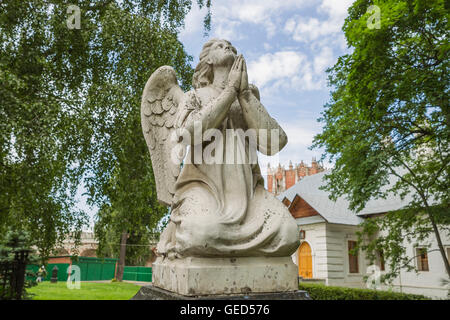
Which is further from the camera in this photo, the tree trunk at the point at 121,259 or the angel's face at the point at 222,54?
the tree trunk at the point at 121,259

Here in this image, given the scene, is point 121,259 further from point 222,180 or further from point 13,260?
point 222,180

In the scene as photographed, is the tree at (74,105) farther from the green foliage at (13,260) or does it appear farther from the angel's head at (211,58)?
the angel's head at (211,58)

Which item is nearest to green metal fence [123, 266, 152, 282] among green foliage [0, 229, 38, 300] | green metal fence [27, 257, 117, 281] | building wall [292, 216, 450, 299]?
green metal fence [27, 257, 117, 281]

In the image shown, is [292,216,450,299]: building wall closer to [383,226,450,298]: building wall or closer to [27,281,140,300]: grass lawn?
[383,226,450,298]: building wall

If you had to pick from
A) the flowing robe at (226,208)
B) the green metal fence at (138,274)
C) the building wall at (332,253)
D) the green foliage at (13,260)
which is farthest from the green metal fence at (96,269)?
the flowing robe at (226,208)

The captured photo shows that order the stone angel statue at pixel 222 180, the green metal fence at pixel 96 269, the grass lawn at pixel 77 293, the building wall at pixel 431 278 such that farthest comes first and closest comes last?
the green metal fence at pixel 96 269 < the building wall at pixel 431 278 < the grass lawn at pixel 77 293 < the stone angel statue at pixel 222 180

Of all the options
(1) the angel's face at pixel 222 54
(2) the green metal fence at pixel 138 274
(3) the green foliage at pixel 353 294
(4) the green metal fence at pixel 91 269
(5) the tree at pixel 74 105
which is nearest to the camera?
(1) the angel's face at pixel 222 54

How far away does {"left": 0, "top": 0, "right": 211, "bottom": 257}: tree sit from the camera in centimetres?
635

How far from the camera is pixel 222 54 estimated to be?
2.71 meters

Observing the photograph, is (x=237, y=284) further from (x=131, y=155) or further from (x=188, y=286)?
(x=131, y=155)

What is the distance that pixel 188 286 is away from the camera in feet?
6.61

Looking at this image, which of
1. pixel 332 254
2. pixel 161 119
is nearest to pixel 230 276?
pixel 161 119

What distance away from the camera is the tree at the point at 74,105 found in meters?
Answer: 6.35
